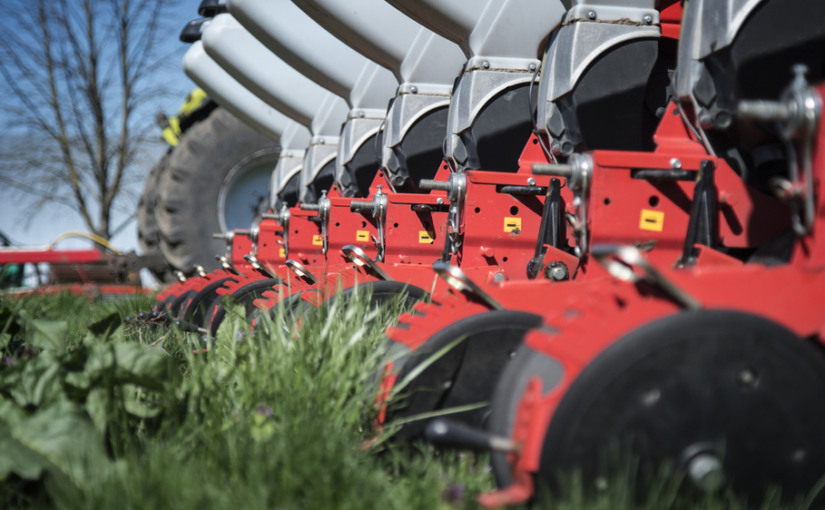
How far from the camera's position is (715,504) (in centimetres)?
120

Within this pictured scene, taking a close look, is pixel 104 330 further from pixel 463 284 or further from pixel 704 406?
pixel 704 406

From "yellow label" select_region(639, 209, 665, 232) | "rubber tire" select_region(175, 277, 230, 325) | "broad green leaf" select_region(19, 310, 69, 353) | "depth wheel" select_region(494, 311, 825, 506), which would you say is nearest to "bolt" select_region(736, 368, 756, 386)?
"depth wheel" select_region(494, 311, 825, 506)

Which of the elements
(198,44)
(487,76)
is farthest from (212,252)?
(487,76)

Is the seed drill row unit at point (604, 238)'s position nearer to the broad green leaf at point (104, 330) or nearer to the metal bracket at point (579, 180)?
the metal bracket at point (579, 180)

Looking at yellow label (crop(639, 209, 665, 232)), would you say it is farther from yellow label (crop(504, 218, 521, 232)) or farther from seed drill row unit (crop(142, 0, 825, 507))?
yellow label (crop(504, 218, 521, 232))

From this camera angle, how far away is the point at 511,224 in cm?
312

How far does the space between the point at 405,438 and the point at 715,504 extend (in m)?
0.77

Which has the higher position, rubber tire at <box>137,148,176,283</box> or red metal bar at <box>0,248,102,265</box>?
rubber tire at <box>137,148,176,283</box>

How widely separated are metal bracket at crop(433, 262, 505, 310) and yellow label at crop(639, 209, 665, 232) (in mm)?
586

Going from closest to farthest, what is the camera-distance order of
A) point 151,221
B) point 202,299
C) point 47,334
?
point 47,334
point 202,299
point 151,221

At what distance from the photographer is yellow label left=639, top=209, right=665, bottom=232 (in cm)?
209

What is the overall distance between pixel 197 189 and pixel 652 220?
21.9ft

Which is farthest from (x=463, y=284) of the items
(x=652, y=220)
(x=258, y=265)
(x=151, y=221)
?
(x=151, y=221)

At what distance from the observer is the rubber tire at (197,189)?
786 cm
